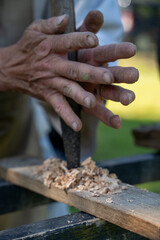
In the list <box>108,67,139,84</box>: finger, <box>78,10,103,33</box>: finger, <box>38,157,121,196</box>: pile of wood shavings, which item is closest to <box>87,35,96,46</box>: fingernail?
<box>108,67,139,84</box>: finger

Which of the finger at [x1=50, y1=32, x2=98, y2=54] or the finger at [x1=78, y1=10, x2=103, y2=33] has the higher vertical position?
the finger at [x1=78, y1=10, x2=103, y2=33]

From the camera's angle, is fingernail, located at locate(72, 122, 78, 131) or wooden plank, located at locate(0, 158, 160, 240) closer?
wooden plank, located at locate(0, 158, 160, 240)

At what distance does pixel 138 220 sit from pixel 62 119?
475mm

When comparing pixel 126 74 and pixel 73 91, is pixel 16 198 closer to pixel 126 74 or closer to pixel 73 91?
pixel 73 91

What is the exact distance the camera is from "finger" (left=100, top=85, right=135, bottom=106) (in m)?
1.04

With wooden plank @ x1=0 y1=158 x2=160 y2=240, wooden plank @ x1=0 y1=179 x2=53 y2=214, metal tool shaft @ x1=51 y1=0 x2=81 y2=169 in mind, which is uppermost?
metal tool shaft @ x1=51 y1=0 x2=81 y2=169

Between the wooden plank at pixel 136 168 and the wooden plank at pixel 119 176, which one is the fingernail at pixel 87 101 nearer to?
the wooden plank at pixel 119 176

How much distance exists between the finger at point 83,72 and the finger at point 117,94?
8 cm

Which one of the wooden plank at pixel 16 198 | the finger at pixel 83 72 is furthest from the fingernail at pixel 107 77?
the wooden plank at pixel 16 198

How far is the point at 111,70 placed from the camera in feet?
3.55

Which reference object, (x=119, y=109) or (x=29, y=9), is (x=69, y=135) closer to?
(x=29, y=9)

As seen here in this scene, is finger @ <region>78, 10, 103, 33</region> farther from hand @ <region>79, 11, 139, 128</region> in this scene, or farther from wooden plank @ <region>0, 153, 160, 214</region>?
wooden plank @ <region>0, 153, 160, 214</region>

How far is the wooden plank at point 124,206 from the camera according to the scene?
85 centimetres

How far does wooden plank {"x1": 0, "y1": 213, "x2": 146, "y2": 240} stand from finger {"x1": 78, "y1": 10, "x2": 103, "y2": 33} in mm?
636
